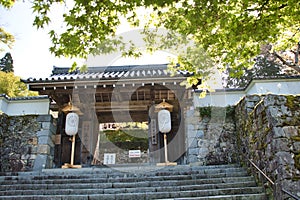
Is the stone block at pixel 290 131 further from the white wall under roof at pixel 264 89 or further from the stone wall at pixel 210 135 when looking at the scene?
the white wall under roof at pixel 264 89

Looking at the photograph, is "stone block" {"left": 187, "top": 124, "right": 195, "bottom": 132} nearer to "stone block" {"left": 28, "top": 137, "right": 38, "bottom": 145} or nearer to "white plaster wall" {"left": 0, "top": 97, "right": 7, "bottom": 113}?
"stone block" {"left": 28, "top": 137, "right": 38, "bottom": 145}

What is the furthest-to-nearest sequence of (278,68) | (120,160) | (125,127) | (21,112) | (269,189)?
(278,68) < (125,127) < (120,160) < (21,112) < (269,189)

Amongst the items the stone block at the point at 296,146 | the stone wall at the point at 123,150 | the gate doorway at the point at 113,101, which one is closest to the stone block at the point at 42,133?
the gate doorway at the point at 113,101

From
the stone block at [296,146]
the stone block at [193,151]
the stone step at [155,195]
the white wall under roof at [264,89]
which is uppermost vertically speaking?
the white wall under roof at [264,89]

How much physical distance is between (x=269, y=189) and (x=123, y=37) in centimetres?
417

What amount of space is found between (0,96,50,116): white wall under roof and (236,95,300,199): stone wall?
6.85 m

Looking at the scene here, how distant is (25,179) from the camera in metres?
5.99

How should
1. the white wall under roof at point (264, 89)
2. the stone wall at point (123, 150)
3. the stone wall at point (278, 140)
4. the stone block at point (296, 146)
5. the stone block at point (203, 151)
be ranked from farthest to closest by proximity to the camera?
the stone wall at point (123, 150) → the white wall under roof at point (264, 89) → the stone block at point (203, 151) → the stone block at point (296, 146) → the stone wall at point (278, 140)

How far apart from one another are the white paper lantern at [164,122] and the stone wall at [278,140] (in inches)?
109

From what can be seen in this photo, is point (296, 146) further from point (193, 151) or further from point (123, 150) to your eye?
point (123, 150)

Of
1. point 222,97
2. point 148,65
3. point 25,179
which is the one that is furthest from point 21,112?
point 222,97

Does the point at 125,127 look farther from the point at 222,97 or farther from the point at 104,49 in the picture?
the point at 104,49

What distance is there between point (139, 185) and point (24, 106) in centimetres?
602

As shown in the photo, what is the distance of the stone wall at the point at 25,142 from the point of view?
7762mm
